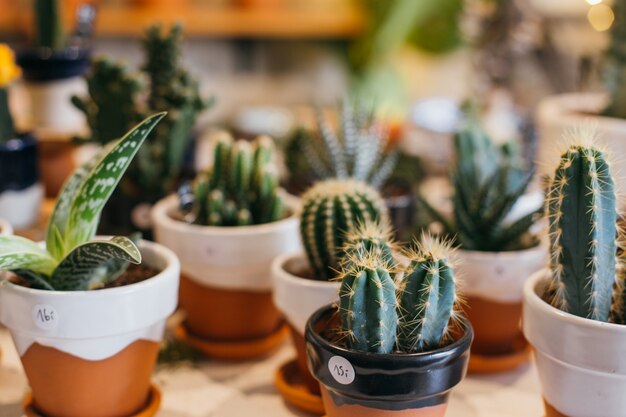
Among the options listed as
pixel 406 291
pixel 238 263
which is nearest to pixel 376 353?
pixel 406 291

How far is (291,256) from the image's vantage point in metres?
1.08

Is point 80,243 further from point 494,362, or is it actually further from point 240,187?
point 494,362

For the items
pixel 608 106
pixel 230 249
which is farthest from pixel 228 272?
pixel 608 106

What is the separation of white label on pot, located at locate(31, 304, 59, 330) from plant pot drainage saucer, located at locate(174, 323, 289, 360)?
315 mm

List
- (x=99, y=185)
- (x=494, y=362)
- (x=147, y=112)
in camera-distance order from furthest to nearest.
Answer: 1. (x=147, y=112)
2. (x=494, y=362)
3. (x=99, y=185)

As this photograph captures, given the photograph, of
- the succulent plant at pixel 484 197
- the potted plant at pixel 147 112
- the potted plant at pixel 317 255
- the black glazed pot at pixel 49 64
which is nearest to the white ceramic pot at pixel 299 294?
the potted plant at pixel 317 255

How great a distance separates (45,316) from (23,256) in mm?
72

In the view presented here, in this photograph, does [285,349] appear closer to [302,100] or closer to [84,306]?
[84,306]

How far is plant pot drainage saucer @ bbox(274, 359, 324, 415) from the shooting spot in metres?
0.99

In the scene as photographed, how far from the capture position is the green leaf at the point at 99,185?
34.1 inches

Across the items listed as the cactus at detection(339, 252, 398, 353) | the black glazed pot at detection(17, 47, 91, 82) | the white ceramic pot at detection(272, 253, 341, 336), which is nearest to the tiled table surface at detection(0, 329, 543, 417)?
the white ceramic pot at detection(272, 253, 341, 336)

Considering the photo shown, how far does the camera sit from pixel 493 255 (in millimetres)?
1077

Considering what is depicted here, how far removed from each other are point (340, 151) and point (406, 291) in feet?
1.76

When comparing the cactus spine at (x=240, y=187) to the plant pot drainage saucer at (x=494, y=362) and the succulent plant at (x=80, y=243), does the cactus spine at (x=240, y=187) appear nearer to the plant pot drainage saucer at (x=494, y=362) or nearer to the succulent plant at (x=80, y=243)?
the succulent plant at (x=80, y=243)
